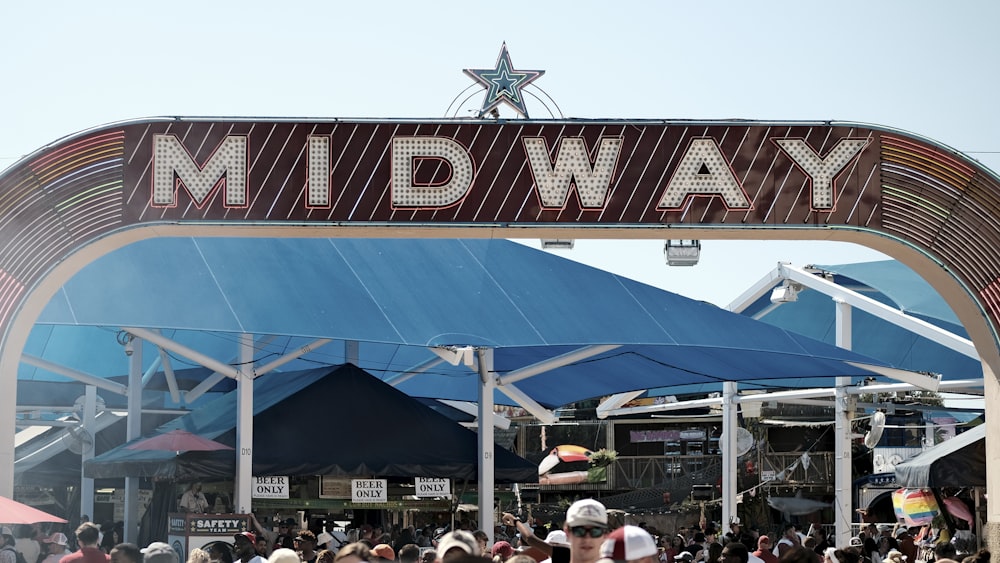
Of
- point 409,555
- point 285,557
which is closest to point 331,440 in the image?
point 409,555

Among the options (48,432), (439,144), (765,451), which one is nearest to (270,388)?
(439,144)

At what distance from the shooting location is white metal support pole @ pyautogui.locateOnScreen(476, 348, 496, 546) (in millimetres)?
17344

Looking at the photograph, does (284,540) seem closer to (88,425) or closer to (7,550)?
(7,550)

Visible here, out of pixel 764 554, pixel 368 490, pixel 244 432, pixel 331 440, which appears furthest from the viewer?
pixel 331 440

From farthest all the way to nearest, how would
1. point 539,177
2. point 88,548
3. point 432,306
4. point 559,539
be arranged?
1. point 432,306
2. point 539,177
3. point 88,548
4. point 559,539

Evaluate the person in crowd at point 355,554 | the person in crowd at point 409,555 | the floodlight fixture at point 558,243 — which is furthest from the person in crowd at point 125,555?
the floodlight fixture at point 558,243

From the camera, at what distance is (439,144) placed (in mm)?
11633

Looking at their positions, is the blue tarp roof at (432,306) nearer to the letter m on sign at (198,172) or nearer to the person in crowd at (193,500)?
the person in crowd at (193,500)

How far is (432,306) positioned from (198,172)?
5.24 metres

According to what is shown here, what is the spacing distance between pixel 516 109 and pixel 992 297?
14.7ft

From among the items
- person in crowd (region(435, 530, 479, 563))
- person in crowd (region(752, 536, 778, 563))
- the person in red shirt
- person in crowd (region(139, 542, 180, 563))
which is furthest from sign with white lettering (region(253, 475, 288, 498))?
person in crowd (region(435, 530, 479, 563))

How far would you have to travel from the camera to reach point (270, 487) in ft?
54.9

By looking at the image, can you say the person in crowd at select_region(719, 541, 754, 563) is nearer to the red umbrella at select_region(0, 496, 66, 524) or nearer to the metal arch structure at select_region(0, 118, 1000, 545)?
the metal arch structure at select_region(0, 118, 1000, 545)

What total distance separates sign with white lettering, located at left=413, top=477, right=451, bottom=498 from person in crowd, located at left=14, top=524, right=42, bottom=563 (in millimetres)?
4810
